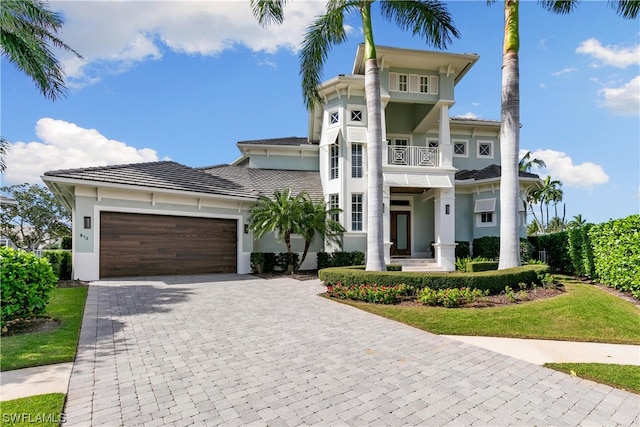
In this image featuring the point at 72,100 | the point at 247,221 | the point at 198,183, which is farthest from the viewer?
the point at 247,221

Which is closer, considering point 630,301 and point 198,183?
point 630,301

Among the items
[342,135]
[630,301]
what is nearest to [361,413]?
[630,301]

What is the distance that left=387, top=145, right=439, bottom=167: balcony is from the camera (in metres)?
15.9

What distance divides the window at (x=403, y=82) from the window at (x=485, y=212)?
7.66 metres

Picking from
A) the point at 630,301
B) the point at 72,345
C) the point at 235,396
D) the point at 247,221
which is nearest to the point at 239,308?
the point at 72,345

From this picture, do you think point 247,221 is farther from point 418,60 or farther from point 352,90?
point 418,60

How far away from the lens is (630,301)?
7938mm

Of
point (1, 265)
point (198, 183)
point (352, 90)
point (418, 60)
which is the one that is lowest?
point (1, 265)

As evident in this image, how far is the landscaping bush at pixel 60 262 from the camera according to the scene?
39.1 feet

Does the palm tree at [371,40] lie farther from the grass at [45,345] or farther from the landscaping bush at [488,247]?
the landscaping bush at [488,247]

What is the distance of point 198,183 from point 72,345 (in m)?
9.86

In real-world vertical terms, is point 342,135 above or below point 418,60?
below

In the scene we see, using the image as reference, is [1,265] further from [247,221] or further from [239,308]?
Answer: [247,221]

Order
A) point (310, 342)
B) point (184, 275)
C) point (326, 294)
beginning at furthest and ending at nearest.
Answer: point (184, 275)
point (326, 294)
point (310, 342)
